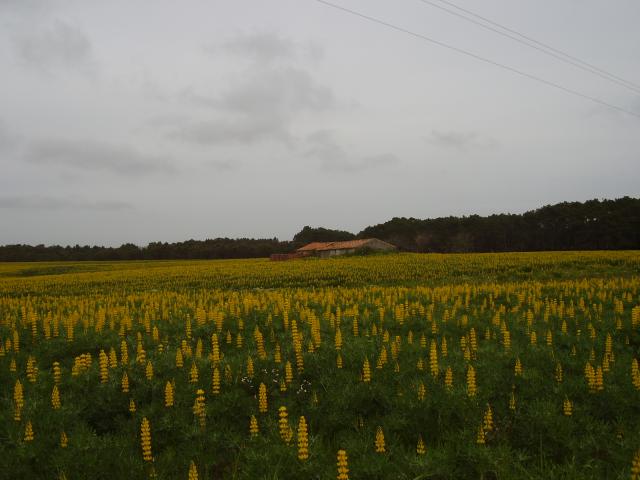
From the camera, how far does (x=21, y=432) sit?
6.27 m

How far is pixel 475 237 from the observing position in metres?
95.9

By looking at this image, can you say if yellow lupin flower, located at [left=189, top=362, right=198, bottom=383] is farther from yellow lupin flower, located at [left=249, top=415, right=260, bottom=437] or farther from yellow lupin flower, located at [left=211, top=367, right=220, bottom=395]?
yellow lupin flower, located at [left=249, top=415, right=260, bottom=437]

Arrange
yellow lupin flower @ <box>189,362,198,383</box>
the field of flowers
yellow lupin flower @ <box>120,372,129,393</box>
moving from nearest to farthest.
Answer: the field of flowers < yellow lupin flower @ <box>120,372,129,393</box> < yellow lupin flower @ <box>189,362,198,383</box>

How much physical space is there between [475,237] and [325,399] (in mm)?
95272

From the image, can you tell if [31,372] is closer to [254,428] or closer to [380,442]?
[254,428]

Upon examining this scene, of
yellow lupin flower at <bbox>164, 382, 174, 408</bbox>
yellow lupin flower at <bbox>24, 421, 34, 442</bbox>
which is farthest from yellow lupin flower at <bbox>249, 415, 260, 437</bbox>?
yellow lupin flower at <bbox>24, 421, 34, 442</bbox>

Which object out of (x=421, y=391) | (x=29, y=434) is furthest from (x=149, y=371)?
(x=421, y=391)

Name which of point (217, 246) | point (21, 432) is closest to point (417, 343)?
point (21, 432)

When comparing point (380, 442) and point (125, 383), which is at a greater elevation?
point (125, 383)

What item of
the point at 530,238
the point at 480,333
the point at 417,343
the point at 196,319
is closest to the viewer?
the point at 417,343

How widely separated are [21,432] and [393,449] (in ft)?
17.8

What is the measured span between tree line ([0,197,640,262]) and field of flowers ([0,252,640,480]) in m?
79.6

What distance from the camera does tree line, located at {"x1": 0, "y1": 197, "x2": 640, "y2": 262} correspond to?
78.2 metres

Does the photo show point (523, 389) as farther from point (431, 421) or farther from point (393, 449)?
point (393, 449)
